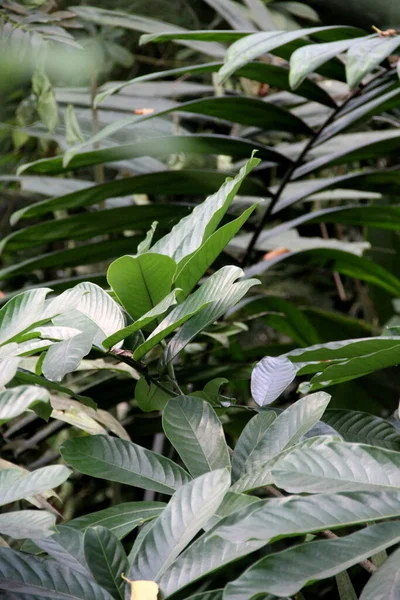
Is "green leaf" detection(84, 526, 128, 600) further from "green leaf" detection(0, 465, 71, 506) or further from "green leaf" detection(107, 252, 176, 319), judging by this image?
"green leaf" detection(107, 252, 176, 319)

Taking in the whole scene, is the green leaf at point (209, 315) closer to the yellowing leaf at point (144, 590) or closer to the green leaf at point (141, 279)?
the green leaf at point (141, 279)

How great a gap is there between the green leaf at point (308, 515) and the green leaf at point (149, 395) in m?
0.16

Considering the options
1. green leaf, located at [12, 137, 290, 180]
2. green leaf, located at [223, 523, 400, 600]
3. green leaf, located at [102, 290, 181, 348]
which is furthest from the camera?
green leaf, located at [12, 137, 290, 180]

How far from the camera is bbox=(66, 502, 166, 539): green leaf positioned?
38 cm

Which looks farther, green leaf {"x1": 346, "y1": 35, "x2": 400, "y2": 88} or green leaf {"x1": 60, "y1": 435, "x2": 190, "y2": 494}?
green leaf {"x1": 346, "y1": 35, "x2": 400, "y2": 88}

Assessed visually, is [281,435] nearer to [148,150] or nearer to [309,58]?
[309,58]

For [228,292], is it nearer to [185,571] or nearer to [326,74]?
[185,571]

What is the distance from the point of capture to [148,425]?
93 centimetres

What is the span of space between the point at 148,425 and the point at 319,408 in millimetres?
594

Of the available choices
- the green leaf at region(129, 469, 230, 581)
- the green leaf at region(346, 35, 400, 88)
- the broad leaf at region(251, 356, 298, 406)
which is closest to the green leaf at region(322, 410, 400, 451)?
the broad leaf at region(251, 356, 298, 406)

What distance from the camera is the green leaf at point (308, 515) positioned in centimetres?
27

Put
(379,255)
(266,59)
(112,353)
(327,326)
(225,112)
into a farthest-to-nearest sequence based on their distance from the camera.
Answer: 1. (379,255)
2. (266,59)
3. (327,326)
4. (225,112)
5. (112,353)

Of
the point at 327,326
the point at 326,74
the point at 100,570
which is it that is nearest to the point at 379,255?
the point at 327,326

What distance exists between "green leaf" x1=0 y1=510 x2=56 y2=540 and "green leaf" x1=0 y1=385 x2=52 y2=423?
0.05m
